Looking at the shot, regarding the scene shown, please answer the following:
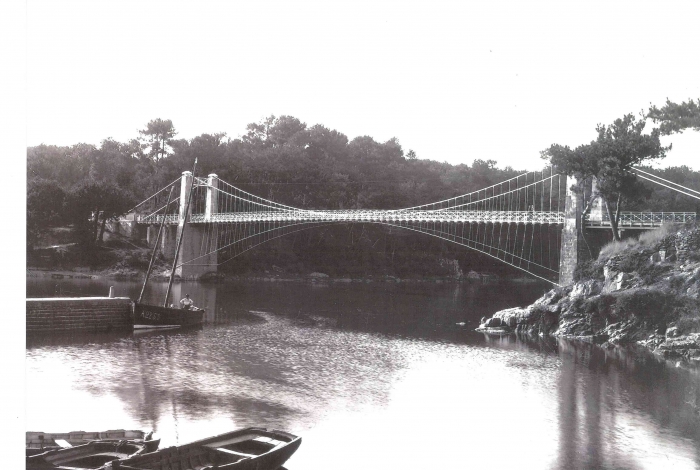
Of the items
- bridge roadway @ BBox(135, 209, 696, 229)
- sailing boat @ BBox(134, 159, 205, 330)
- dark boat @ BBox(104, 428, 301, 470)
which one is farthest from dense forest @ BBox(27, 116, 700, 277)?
dark boat @ BBox(104, 428, 301, 470)

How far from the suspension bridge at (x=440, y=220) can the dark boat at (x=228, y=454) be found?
892cm

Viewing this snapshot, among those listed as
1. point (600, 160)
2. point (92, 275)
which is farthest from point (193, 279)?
point (600, 160)

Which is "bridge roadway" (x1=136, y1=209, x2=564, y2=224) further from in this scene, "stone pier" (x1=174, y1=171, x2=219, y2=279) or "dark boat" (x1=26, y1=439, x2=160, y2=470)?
"dark boat" (x1=26, y1=439, x2=160, y2=470)

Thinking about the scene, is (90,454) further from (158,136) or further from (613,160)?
(613,160)

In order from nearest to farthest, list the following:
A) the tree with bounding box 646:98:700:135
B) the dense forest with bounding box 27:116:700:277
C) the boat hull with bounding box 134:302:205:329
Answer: the tree with bounding box 646:98:700:135 < the dense forest with bounding box 27:116:700:277 < the boat hull with bounding box 134:302:205:329

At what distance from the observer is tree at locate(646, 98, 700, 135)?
711 cm

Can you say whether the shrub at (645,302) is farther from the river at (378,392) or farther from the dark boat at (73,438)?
the dark boat at (73,438)

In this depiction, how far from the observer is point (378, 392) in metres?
10.0

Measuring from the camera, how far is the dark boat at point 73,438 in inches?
217

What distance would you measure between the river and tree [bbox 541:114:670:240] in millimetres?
2833

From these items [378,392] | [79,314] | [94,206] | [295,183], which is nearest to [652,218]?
[378,392]

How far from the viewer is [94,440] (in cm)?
571

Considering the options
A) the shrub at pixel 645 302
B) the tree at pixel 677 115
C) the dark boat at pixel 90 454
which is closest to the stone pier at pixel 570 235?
the shrub at pixel 645 302

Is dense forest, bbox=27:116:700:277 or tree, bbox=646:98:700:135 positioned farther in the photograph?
dense forest, bbox=27:116:700:277
